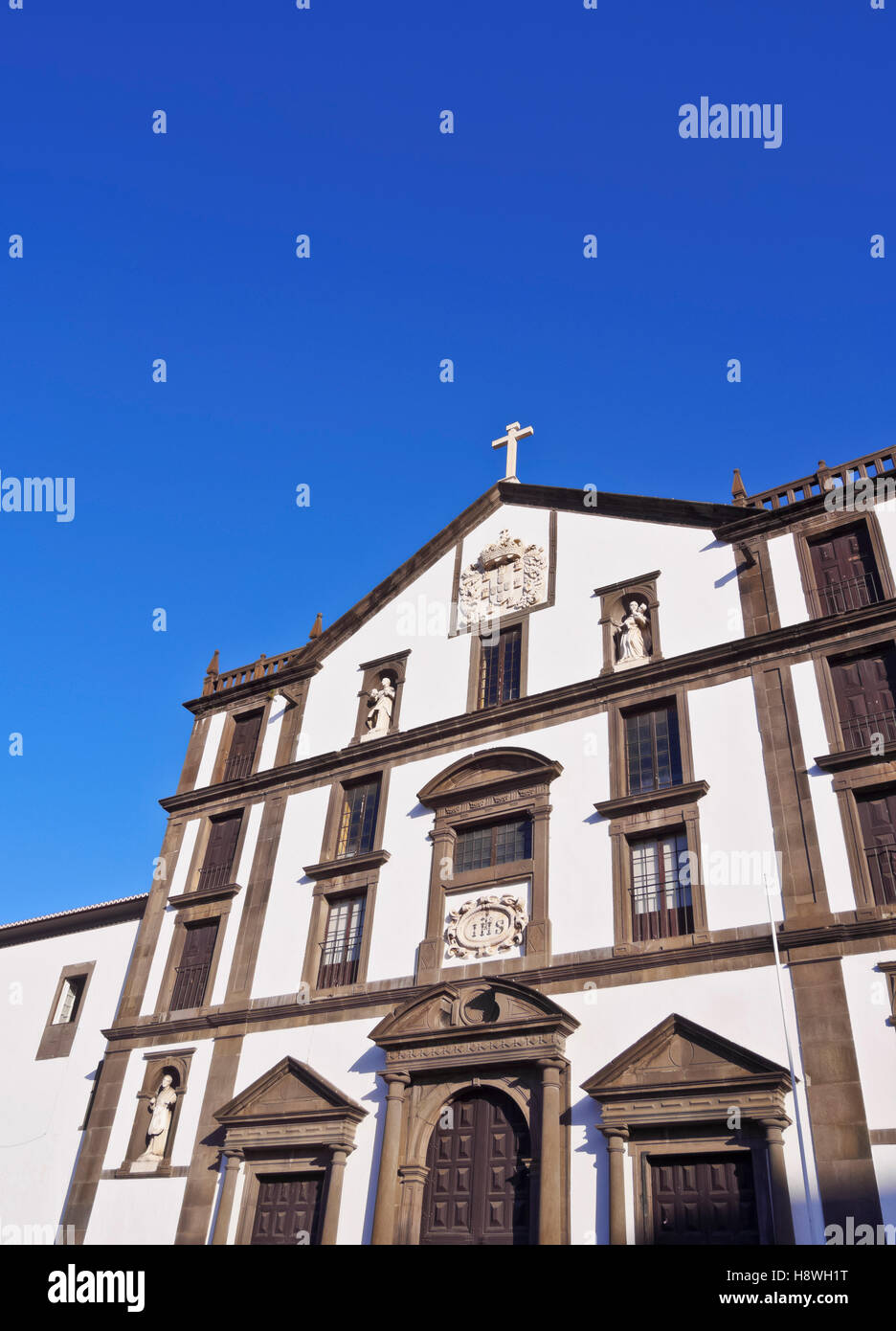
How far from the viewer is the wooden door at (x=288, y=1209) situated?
66.4 feet

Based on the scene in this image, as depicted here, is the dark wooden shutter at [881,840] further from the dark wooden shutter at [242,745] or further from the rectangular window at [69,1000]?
the rectangular window at [69,1000]

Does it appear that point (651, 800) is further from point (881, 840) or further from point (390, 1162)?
point (390, 1162)

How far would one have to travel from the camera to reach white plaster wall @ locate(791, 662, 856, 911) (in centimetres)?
1778

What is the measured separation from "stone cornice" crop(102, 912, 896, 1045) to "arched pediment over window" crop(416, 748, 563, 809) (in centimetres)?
408

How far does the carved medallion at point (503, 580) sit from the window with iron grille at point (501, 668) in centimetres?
78

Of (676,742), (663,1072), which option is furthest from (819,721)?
(663,1072)

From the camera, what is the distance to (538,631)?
24.9 metres

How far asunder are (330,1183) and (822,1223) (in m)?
9.15

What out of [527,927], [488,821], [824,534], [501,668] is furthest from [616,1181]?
[824,534]

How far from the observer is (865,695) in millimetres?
19688

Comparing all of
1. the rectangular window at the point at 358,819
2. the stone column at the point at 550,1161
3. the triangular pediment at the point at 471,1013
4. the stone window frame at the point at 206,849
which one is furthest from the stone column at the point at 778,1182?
the stone window frame at the point at 206,849
